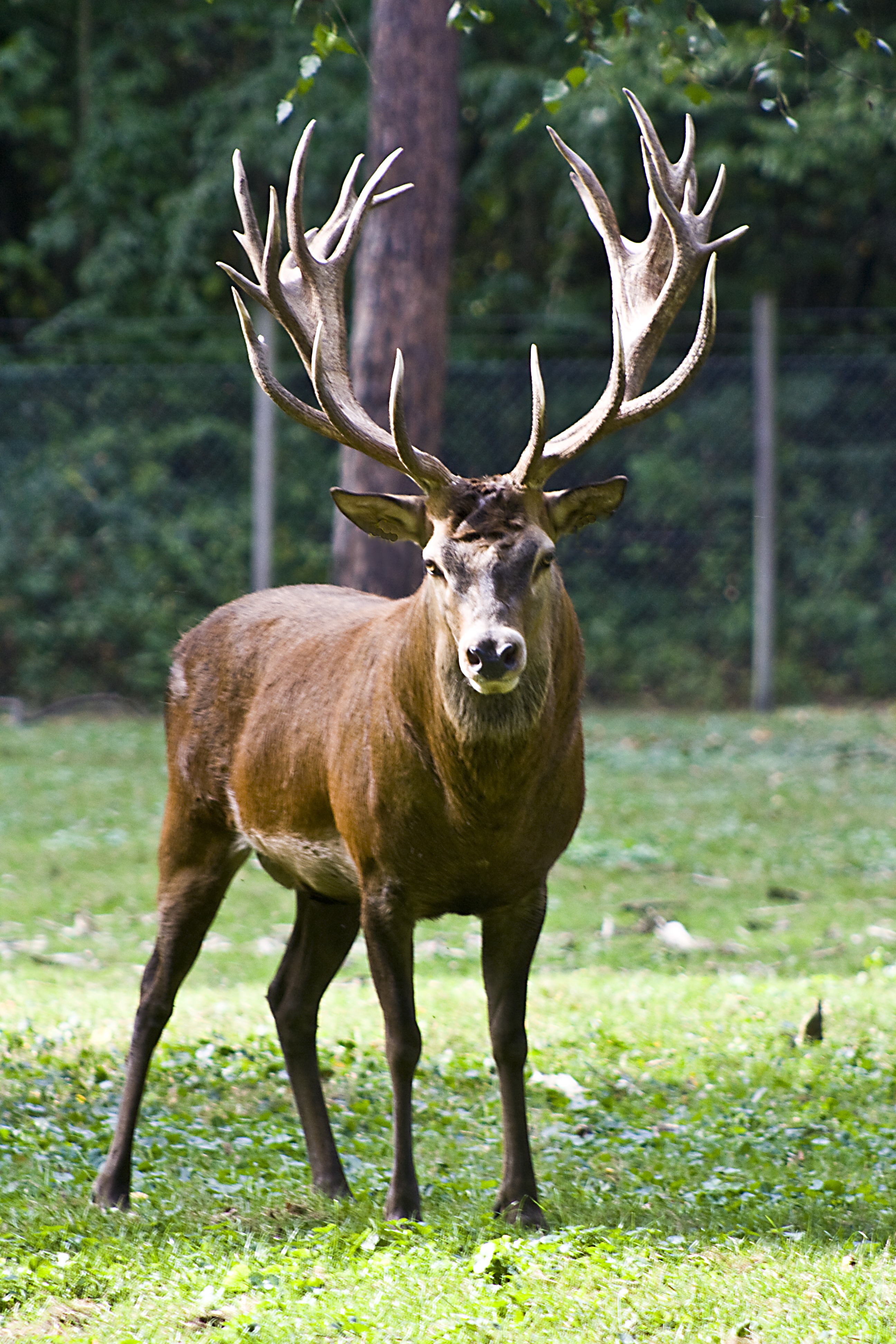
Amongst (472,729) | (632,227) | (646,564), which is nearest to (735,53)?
(632,227)

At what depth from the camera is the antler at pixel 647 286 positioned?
395cm

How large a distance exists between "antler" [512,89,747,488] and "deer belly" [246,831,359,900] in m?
1.16

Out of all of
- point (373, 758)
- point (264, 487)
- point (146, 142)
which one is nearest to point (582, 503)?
point (373, 758)

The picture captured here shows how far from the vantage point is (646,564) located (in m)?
13.1

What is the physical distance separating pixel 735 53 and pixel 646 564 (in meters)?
4.31

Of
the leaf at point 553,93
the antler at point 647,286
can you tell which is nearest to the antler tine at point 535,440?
the antler at point 647,286

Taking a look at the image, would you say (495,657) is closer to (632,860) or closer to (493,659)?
(493,659)

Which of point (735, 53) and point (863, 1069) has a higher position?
point (735, 53)

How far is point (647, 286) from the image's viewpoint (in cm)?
455

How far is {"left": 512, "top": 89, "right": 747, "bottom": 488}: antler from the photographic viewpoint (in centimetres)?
395

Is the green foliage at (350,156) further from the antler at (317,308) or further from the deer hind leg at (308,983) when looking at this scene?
the deer hind leg at (308,983)

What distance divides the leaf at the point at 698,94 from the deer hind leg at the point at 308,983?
3018 millimetres

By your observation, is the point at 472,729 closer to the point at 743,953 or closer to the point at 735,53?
the point at 743,953

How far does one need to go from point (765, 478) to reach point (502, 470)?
7.17 feet
